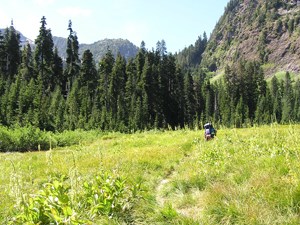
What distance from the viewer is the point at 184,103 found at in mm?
87938

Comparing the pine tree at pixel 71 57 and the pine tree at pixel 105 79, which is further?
the pine tree at pixel 71 57

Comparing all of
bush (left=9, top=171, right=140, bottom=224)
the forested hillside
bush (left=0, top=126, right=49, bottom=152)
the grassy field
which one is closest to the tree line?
the forested hillside

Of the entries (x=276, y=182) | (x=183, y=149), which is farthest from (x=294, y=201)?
(x=183, y=149)

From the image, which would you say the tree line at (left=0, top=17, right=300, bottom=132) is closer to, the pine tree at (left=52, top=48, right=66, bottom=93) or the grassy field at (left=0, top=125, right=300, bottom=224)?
the pine tree at (left=52, top=48, right=66, bottom=93)

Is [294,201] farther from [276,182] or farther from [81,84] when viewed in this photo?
[81,84]

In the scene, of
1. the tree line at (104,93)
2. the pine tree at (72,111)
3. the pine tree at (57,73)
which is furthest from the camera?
the pine tree at (57,73)

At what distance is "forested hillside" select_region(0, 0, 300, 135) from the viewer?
4662 cm

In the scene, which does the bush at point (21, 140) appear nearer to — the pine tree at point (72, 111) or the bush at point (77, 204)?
the pine tree at point (72, 111)

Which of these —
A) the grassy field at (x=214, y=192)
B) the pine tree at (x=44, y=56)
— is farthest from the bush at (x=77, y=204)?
the pine tree at (x=44, y=56)

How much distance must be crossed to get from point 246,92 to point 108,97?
55.0 metres

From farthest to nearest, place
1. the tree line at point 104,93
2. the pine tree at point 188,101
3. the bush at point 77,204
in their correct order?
the pine tree at point 188,101
the tree line at point 104,93
the bush at point 77,204

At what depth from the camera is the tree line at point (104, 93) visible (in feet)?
153

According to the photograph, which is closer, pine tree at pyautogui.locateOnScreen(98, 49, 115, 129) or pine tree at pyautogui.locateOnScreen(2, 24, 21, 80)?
pine tree at pyautogui.locateOnScreen(98, 49, 115, 129)

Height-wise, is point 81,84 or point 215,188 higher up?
point 81,84
